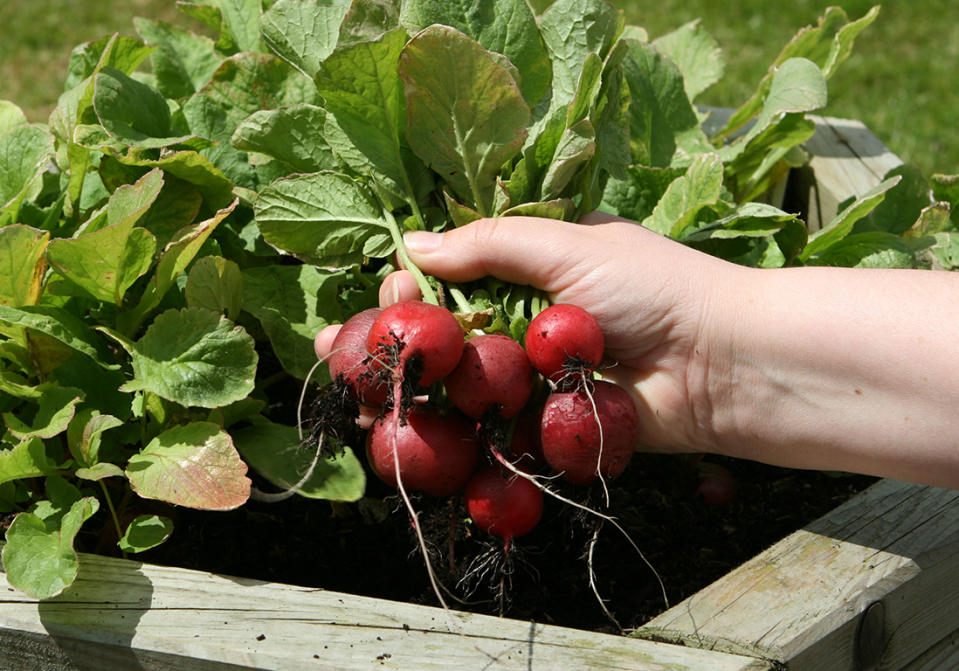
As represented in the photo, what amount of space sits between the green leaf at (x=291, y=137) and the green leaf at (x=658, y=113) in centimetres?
67

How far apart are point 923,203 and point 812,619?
106cm

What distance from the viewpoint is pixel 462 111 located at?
130cm

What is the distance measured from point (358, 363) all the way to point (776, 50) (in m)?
3.32

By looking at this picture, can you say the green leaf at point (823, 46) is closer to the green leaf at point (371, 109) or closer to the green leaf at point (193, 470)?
the green leaf at point (371, 109)

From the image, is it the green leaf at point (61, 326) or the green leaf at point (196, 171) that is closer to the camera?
the green leaf at point (61, 326)

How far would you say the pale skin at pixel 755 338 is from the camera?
116cm

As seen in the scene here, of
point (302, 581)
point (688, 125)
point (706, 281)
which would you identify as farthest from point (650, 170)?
point (302, 581)

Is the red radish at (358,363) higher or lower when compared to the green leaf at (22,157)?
lower

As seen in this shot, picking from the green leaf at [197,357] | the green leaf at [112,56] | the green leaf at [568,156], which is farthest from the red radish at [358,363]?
the green leaf at [112,56]

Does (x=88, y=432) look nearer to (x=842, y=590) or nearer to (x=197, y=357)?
(x=197, y=357)

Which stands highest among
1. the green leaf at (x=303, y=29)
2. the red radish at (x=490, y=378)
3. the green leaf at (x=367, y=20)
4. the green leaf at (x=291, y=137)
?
the green leaf at (x=367, y=20)

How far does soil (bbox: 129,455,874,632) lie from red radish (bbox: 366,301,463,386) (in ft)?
0.73

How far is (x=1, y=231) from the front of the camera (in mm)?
1143

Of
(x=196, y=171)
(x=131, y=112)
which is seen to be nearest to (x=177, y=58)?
(x=131, y=112)
